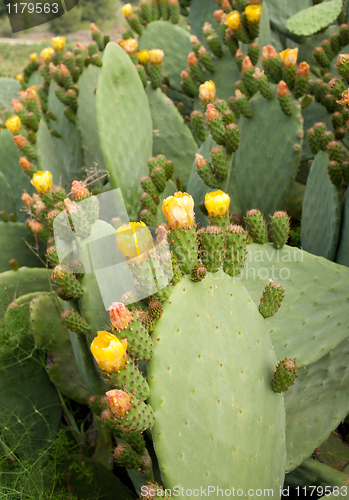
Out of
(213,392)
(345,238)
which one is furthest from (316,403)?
(213,392)

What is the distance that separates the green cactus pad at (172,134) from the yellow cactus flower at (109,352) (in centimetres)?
172

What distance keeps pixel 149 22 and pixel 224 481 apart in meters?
3.11

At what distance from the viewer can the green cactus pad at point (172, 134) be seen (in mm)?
2420

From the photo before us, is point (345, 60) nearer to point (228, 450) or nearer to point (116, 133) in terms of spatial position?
point (228, 450)

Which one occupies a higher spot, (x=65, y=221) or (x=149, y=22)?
(x=149, y=22)

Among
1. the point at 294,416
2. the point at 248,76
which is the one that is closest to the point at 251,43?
the point at 248,76

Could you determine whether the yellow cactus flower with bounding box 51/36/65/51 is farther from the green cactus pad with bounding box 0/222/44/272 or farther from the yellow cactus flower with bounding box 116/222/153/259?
the yellow cactus flower with bounding box 116/222/153/259

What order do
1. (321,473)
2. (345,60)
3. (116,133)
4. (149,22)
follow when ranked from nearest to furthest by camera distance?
1. (345,60)
2. (321,473)
3. (116,133)
4. (149,22)

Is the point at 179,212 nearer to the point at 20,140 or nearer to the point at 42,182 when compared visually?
the point at 42,182

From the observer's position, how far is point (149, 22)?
9.80ft

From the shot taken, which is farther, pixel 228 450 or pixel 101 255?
pixel 101 255

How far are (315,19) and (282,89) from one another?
1166 millimetres

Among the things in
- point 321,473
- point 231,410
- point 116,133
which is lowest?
point 321,473

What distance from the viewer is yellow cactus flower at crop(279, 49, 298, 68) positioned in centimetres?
182
